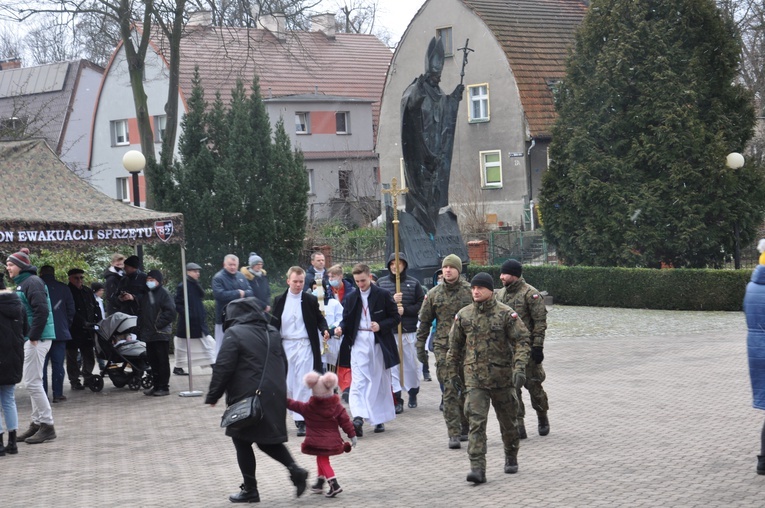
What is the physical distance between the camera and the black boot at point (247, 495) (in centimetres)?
889

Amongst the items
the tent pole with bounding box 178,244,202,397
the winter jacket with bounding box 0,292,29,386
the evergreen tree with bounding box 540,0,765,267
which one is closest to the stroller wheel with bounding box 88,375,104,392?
the tent pole with bounding box 178,244,202,397

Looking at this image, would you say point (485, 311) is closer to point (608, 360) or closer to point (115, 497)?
point (115, 497)

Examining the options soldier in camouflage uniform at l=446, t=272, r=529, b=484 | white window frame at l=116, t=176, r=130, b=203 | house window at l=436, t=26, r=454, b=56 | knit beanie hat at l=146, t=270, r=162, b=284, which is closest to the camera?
soldier in camouflage uniform at l=446, t=272, r=529, b=484

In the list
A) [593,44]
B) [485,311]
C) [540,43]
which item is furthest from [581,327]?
[540,43]

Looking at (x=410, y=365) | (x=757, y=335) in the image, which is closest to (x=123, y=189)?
(x=410, y=365)

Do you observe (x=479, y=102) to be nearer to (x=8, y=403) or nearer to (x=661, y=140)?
(x=661, y=140)

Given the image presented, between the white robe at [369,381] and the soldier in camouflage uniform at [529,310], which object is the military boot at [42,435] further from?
the soldier in camouflage uniform at [529,310]

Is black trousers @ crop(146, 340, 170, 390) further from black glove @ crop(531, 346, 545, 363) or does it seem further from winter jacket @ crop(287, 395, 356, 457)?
winter jacket @ crop(287, 395, 356, 457)

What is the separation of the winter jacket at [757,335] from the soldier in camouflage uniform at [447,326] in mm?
3019

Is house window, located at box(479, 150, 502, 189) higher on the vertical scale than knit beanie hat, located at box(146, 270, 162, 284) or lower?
higher

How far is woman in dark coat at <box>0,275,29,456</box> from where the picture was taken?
36.9 feet

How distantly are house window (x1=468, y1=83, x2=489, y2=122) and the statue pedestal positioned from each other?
22.4 metres

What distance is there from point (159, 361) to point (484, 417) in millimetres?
7671

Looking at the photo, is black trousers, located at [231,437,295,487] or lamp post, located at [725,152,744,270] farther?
lamp post, located at [725,152,744,270]
